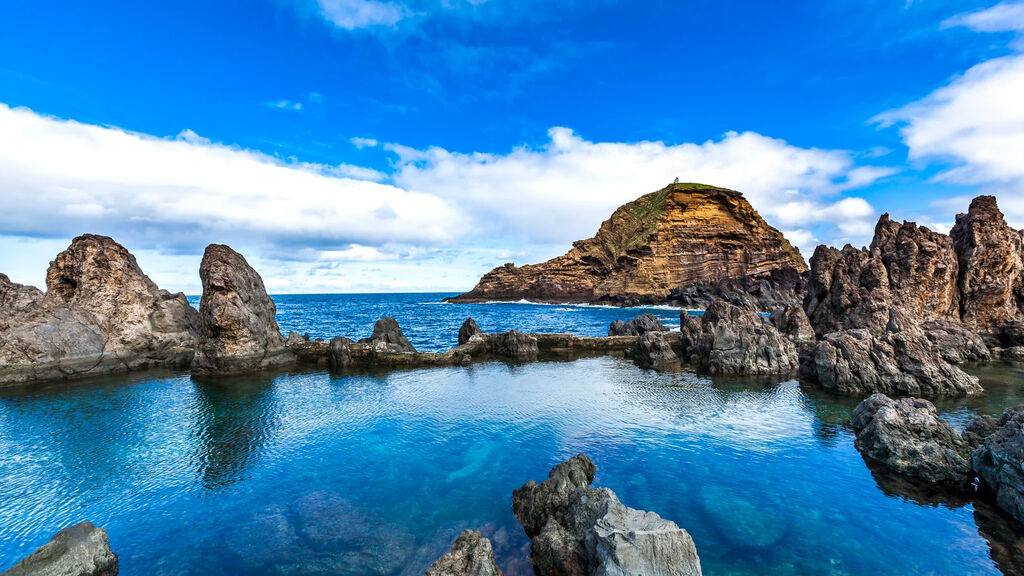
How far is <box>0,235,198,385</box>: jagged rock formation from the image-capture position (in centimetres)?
3394

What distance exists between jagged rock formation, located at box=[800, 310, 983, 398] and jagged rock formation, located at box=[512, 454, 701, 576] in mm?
27899

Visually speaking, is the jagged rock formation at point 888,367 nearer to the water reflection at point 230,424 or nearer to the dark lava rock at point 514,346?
the dark lava rock at point 514,346

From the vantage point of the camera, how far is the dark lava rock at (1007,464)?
1455 cm

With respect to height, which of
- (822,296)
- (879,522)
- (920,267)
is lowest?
(879,522)

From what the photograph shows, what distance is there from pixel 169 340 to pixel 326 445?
32534 mm

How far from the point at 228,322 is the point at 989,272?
84.2 m

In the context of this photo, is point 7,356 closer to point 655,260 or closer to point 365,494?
point 365,494

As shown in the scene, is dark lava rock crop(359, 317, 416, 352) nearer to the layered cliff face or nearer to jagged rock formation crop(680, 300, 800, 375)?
jagged rock formation crop(680, 300, 800, 375)

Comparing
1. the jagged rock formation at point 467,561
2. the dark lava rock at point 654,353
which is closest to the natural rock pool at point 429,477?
the jagged rock formation at point 467,561

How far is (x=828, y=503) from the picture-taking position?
1638 centimetres

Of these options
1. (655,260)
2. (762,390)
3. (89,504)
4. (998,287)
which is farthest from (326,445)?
(655,260)

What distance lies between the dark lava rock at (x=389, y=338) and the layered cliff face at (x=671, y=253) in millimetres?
114396

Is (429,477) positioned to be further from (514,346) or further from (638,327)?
(638,327)

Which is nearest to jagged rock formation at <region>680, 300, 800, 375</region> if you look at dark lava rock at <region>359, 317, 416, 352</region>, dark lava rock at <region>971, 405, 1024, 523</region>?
dark lava rock at <region>971, 405, 1024, 523</region>
